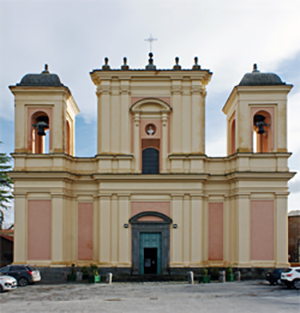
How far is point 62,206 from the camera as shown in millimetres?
27172

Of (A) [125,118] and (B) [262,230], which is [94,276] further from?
(B) [262,230]

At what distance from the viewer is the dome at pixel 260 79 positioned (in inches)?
1110

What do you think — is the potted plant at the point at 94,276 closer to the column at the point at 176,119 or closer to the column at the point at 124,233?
the column at the point at 124,233

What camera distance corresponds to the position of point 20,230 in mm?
27125

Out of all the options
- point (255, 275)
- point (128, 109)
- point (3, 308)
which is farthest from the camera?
point (128, 109)

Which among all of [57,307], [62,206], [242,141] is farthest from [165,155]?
[57,307]

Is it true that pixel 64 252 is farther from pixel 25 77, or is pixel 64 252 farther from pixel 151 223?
pixel 25 77

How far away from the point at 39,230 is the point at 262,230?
13.0m

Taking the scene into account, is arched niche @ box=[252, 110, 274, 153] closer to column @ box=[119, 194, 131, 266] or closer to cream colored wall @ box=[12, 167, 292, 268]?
cream colored wall @ box=[12, 167, 292, 268]

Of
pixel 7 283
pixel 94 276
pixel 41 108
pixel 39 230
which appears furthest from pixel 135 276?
pixel 41 108

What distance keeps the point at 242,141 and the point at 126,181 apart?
732 centimetres

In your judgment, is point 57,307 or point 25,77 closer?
point 57,307

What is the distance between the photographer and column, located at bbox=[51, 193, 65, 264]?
88.0 ft

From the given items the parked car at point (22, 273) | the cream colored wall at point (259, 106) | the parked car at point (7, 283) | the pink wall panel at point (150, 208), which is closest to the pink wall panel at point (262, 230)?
the cream colored wall at point (259, 106)
